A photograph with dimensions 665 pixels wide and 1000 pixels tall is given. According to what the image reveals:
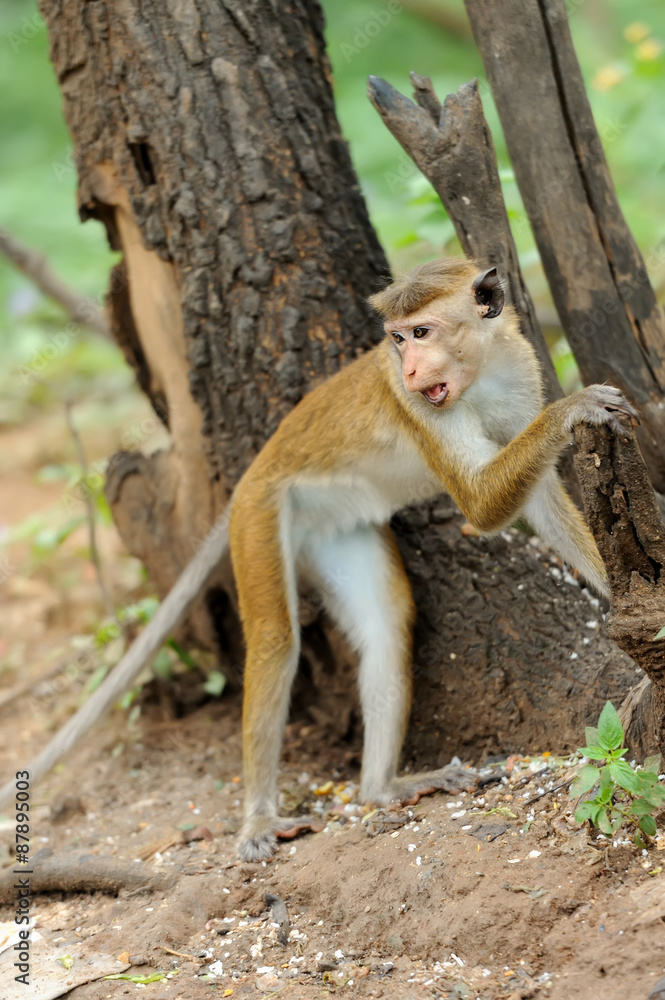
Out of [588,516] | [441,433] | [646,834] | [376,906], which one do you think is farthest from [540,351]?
[376,906]

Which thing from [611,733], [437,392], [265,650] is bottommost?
[611,733]

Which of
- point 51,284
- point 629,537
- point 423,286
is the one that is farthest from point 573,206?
point 51,284

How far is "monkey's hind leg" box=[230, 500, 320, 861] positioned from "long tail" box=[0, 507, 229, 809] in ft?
1.91

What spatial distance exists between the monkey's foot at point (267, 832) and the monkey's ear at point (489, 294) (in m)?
2.30

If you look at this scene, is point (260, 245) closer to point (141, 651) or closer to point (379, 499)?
point (379, 499)

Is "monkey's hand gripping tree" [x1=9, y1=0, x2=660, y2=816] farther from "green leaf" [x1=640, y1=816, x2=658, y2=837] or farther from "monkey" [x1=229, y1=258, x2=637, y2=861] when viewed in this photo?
"green leaf" [x1=640, y1=816, x2=658, y2=837]

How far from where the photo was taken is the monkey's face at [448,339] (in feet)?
11.7

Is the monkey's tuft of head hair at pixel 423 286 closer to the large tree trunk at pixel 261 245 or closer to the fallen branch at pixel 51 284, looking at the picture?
the large tree trunk at pixel 261 245

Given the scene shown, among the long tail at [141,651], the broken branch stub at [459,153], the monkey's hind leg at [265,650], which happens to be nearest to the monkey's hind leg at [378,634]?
the monkey's hind leg at [265,650]

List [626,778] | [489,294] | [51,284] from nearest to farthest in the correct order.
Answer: [626,778], [489,294], [51,284]

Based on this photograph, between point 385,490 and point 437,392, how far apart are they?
2.81 feet

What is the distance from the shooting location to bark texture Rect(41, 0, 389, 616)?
14.6 feet

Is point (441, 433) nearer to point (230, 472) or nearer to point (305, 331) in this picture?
point (305, 331)

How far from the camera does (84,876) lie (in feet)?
13.0
